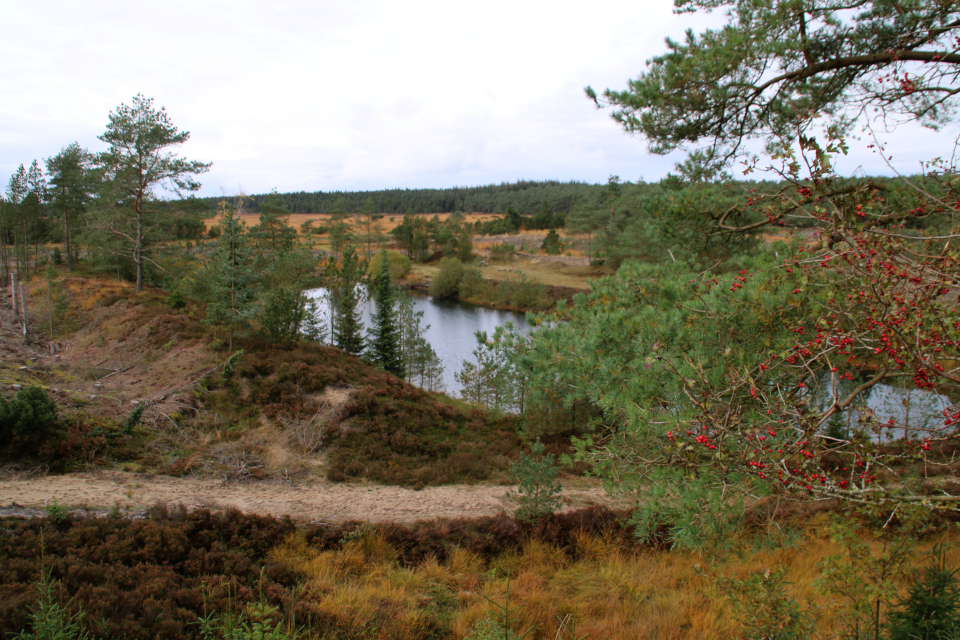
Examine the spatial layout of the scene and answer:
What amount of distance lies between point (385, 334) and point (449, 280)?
29.1 meters

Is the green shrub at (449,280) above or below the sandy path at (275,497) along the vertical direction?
above

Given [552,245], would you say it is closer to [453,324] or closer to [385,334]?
[453,324]

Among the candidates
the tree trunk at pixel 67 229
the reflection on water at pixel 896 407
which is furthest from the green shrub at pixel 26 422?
the tree trunk at pixel 67 229

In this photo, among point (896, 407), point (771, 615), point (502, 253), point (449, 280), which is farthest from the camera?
point (502, 253)

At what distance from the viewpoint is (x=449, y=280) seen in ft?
166

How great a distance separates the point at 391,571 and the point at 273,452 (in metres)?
6.09

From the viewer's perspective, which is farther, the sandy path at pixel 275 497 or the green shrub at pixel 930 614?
the sandy path at pixel 275 497

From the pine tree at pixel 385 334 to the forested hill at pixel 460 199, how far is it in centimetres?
9040

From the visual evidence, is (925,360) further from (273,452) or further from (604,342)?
(273,452)

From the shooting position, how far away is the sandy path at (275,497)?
707cm

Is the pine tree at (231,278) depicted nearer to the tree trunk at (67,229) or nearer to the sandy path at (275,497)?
the sandy path at (275,497)

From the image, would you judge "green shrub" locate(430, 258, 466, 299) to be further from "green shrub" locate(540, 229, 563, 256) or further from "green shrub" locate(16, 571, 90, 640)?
"green shrub" locate(16, 571, 90, 640)

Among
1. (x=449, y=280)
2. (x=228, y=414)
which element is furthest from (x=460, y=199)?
(x=228, y=414)

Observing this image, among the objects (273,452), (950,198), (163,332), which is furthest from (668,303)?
(163,332)
